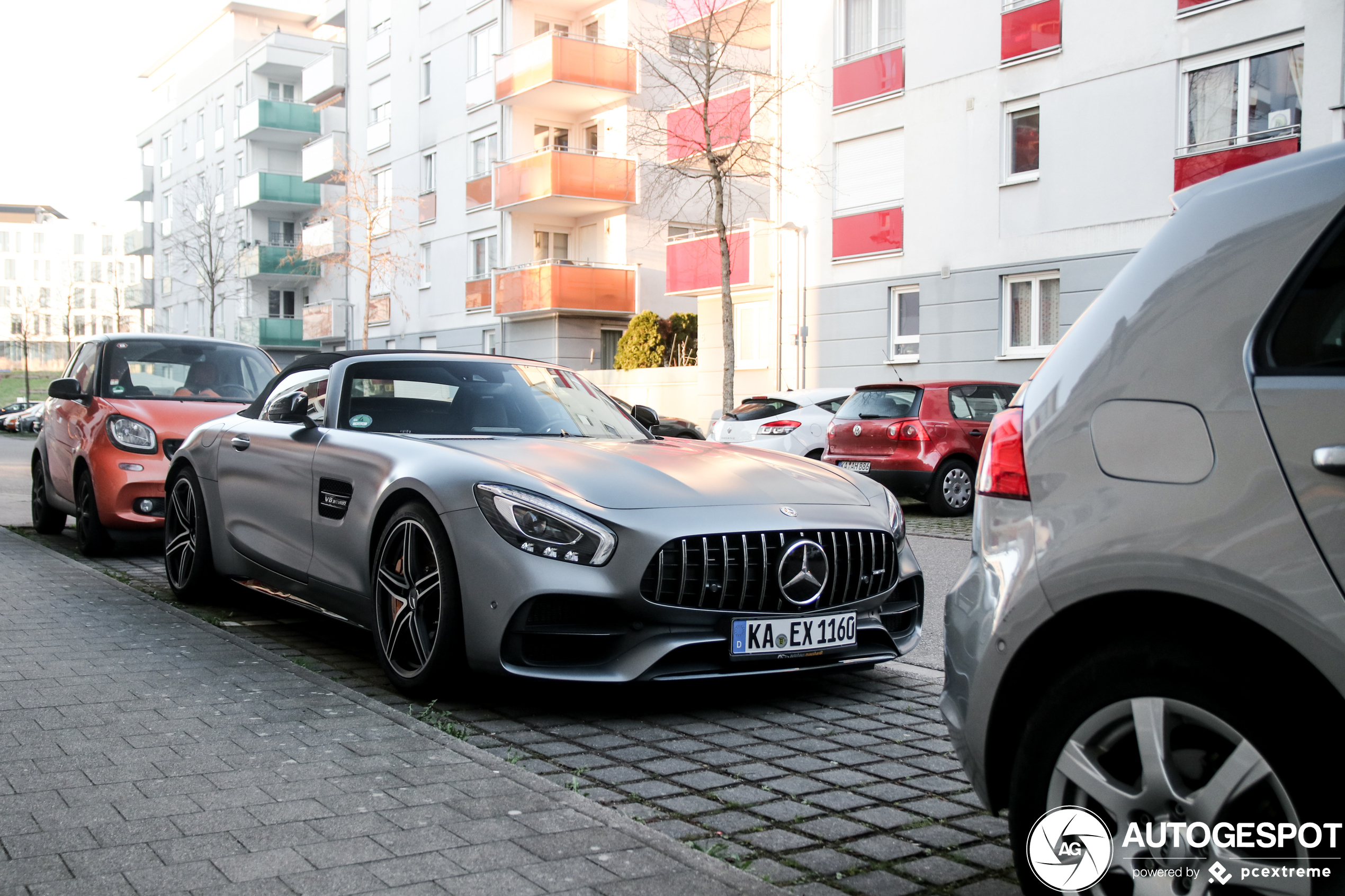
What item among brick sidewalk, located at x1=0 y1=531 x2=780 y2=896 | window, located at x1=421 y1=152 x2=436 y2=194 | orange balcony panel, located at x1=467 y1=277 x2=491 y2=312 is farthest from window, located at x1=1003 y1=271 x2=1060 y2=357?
window, located at x1=421 y1=152 x2=436 y2=194

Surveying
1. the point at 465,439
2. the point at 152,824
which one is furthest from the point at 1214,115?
the point at 152,824

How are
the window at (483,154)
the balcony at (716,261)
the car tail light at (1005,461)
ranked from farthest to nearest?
the window at (483,154), the balcony at (716,261), the car tail light at (1005,461)

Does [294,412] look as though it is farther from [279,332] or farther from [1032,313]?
[279,332]

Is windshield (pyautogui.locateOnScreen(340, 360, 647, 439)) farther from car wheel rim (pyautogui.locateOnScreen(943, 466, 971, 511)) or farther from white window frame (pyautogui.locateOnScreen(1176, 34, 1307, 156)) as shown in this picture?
white window frame (pyautogui.locateOnScreen(1176, 34, 1307, 156))

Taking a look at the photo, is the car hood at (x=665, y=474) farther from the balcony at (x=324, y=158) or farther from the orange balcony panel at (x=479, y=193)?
the balcony at (x=324, y=158)

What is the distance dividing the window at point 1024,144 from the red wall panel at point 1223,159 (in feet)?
9.30

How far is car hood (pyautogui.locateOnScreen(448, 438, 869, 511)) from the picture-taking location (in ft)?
16.9

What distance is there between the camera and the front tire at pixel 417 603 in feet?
16.9

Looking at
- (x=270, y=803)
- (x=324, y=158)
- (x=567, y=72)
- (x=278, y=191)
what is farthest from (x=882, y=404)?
(x=278, y=191)

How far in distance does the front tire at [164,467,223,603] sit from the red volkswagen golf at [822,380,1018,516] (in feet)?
29.9

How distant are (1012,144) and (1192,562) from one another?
2163 centimetres

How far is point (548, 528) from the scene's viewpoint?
497 centimetres

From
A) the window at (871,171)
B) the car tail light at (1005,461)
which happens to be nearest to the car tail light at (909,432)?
the window at (871,171)

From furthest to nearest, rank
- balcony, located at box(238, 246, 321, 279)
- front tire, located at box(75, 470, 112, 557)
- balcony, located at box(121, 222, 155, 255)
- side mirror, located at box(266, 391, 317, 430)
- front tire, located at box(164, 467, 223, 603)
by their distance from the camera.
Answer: balcony, located at box(121, 222, 155, 255), balcony, located at box(238, 246, 321, 279), front tire, located at box(75, 470, 112, 557), front tire, located at box(164, 467, 223, 603), side mirror, located at box(266, 391, 317, 430)
